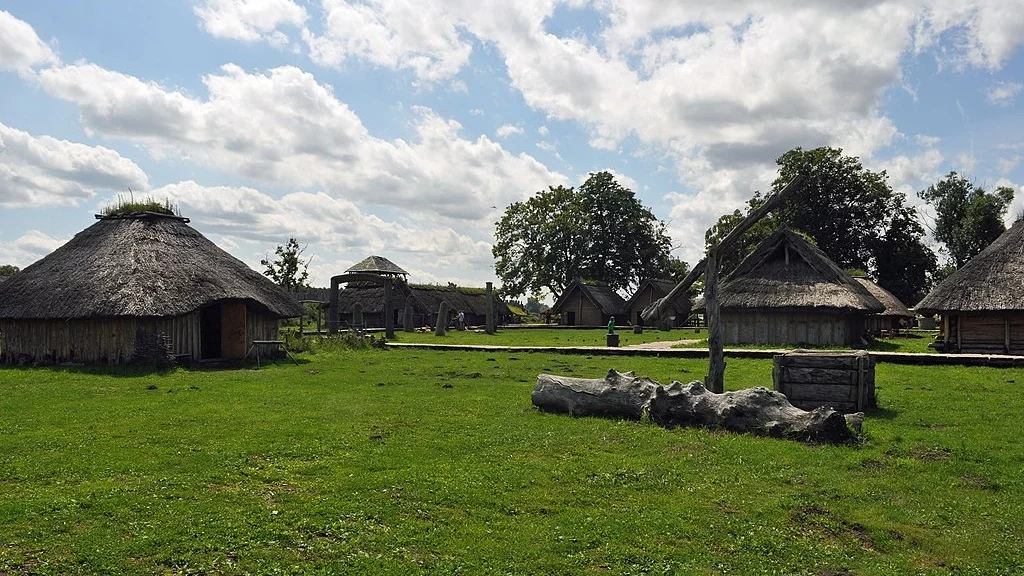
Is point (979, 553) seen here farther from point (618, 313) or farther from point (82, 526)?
point (618, 313)

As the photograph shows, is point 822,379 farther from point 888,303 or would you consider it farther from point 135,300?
point 888,303

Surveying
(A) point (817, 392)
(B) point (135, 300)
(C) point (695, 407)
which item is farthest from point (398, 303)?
(C) point (695, 407)

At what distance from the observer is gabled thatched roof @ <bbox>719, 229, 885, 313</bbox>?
103 ft

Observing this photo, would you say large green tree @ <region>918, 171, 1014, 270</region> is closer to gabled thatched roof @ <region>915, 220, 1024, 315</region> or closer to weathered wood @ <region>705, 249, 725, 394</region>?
gabled thatched roof @ <region>915, 220, 1024, 315</region>

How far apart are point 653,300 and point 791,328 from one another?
29.3m

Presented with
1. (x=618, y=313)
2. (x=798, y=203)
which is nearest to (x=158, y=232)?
(x=618, y=313)

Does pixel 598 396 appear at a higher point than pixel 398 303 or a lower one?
lower

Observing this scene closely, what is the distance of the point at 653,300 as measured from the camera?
6219 cm

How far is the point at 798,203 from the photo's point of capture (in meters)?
61.5

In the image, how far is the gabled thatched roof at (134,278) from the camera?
21.9 meters

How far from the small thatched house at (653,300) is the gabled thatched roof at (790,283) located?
26.0 meters

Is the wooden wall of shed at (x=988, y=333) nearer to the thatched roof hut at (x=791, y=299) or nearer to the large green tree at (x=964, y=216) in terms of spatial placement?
the thatched roof hut at (x=791, y=299)

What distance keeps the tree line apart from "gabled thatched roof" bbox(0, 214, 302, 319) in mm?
36533

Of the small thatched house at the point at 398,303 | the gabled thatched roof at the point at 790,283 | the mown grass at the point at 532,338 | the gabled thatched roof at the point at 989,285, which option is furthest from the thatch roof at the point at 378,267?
the gabled thatched roof at the point at 989,285
